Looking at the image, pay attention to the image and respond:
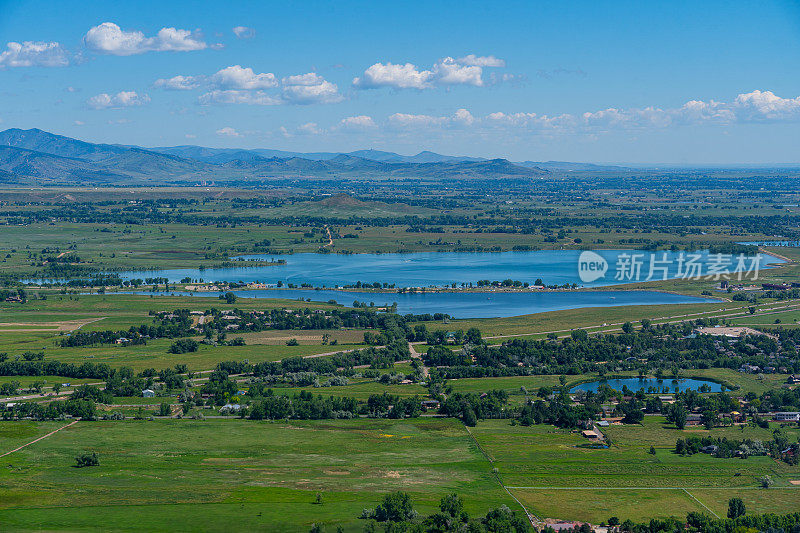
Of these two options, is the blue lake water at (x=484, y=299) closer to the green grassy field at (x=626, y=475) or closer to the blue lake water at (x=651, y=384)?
the blue lake water at (x=651, y=384)

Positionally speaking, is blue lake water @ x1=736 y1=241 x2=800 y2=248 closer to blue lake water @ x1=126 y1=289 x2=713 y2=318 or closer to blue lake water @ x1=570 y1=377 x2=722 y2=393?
blue lake water @ x1=126 y1=289 x2=713 y2=318

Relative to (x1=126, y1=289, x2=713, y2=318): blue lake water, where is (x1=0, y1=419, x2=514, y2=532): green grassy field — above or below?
below

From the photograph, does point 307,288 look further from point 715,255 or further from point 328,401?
point 715,255

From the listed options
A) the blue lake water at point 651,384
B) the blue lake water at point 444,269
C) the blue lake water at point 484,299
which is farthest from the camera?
the blue lake water at point 444,269

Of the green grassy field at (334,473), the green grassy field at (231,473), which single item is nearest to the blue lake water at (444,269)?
the green grassy field at (231,473)

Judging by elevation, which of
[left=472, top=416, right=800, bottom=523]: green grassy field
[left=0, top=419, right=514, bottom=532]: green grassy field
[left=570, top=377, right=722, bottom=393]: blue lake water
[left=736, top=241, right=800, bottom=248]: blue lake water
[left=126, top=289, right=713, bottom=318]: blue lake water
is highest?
[left=736, top=241, right=800, bottom=248]: blue lake water

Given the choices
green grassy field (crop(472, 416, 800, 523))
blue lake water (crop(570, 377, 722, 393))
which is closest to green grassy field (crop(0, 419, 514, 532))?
green grassy field (crop(472, 416, 800, 523))

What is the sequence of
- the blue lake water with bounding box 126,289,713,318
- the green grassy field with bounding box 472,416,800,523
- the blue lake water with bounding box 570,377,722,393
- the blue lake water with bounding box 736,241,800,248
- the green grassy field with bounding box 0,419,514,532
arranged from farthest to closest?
the blue lake water with bounding box 736,241,800,248
the blue lake water with bounding box 126,289,713,318
the blue lake water with bounding box 570,377,722,393
the green grassy field with bounding box 472,416,800,523
the green grassy field with bounding box 0,419,514,532
